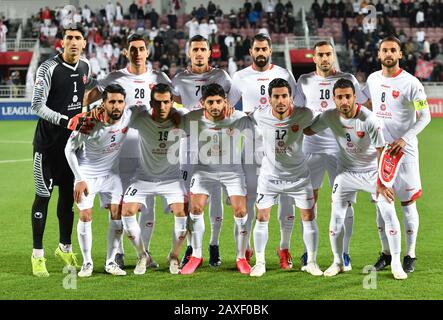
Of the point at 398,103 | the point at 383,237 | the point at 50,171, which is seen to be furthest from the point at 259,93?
the point at 50,171

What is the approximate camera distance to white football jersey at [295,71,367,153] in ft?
24.3

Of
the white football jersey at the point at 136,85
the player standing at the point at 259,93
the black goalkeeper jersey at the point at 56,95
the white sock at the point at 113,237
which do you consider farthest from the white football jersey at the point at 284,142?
the black goalkeeper jersey at the point at 56,95

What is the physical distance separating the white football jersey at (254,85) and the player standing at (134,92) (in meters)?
0.67

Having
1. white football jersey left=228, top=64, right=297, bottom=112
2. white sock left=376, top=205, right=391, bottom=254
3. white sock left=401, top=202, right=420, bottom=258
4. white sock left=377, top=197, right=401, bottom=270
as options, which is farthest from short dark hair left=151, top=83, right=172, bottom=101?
white sock left=401, top=202, right=420, bottom=258

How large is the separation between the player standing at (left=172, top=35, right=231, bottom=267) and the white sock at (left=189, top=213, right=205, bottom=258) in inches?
9.9

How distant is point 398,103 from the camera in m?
7.03

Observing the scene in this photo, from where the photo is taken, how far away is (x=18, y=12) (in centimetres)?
3419

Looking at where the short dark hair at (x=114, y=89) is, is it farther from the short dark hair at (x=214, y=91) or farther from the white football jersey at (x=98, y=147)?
A: the short dark hair at (x=214, y=91)

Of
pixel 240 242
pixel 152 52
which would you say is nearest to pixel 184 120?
pixel 240 242

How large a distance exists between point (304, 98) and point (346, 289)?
6.58ft

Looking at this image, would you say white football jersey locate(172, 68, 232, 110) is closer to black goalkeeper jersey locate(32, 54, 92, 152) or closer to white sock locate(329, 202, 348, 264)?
black goalkeeper jersey locate(32, 54, 92, 152)

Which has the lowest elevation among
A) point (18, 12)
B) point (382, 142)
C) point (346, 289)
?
point (346, 289)

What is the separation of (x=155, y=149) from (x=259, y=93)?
1253mm

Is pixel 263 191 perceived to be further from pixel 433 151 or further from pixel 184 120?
pixel 433 151
